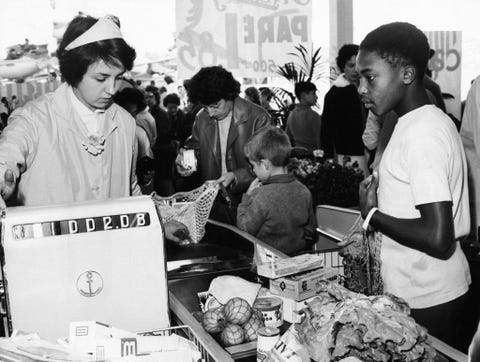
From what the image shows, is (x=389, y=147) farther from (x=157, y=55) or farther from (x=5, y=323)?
(x=157, y=55)

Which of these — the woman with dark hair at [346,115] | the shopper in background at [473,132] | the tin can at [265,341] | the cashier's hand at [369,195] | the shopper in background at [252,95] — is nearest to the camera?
the tin can at [265,341]

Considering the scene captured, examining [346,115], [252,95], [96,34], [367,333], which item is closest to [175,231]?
[96,34]

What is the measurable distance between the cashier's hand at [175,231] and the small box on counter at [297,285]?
1.95ft

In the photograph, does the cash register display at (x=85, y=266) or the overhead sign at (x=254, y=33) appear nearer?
the cash register display at (x=85, y=266)

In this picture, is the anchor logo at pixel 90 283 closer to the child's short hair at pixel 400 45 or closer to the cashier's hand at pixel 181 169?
the child's short hair at pixel 400 45

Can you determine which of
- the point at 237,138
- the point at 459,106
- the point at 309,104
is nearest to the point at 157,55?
the point at 309,104

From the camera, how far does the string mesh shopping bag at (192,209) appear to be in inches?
99.8

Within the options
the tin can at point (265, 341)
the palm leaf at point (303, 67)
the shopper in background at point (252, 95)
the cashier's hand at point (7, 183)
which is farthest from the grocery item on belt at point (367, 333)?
the shopper in background at point (252, 95)

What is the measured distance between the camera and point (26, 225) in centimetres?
134

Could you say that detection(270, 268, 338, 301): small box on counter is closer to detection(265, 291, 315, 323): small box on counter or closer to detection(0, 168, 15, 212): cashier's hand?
detection(265, 291, 315, 323): small box on counter

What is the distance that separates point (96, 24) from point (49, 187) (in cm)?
61

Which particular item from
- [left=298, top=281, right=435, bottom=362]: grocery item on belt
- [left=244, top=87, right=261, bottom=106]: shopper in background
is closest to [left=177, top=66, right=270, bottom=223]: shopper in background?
[left=298, top=281, right=435, bottom=362]: grocery item on belt

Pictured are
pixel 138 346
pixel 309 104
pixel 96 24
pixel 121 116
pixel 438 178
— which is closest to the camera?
pixel 138 346

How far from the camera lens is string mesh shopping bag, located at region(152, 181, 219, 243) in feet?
8.32
